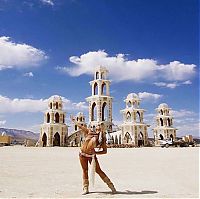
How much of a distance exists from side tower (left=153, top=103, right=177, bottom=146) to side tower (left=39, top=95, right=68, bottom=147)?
1723 cm

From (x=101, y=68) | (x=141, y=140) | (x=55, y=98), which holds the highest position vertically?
(x=101, y=68)

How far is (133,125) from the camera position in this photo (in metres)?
49.6

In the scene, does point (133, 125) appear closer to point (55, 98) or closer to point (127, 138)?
point (127, 138)

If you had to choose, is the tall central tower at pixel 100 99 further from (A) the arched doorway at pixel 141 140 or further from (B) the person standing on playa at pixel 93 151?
(B) the person standing on playa at pixel 93 151

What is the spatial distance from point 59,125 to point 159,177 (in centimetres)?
4204

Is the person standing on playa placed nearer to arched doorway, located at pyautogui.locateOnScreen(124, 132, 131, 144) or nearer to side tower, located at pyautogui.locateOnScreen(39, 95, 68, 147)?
arched doorway, located at pyautogui.locateOnScreen(124, 132, 131, 144)

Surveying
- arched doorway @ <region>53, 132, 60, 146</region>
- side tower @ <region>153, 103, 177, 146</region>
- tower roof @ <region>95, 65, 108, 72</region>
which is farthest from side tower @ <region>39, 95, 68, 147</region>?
Answer: side tower @ <region>153, 103, 177, 146</region>

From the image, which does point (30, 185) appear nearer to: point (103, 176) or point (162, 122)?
point (103, 176)

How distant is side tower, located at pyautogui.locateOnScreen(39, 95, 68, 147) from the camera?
51.1 m

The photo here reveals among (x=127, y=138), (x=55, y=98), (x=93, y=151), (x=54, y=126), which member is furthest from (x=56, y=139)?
(x=93, y=151)

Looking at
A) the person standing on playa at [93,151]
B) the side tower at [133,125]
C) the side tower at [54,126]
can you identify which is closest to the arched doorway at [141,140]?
the side tower at [133,125]

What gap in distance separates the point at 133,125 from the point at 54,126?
515 inches

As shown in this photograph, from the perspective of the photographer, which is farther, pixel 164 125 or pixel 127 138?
pixel 164 125

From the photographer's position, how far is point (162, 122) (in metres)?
57.8
